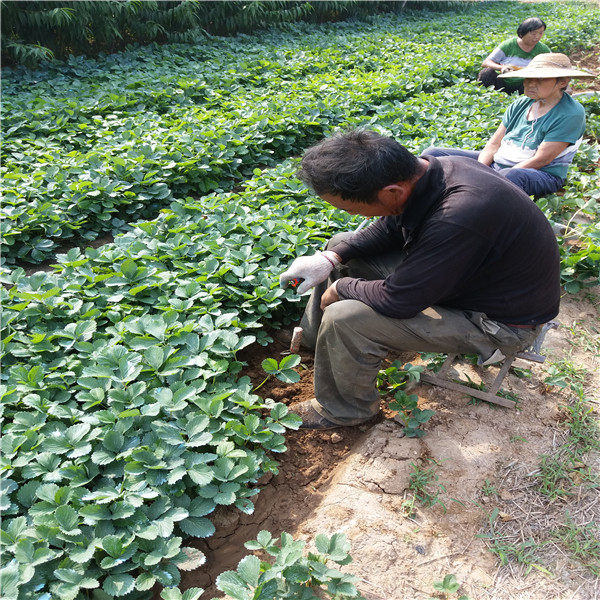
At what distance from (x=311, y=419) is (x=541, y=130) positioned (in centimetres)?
252

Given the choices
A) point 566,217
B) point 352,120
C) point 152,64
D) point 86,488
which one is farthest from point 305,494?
point 152,64

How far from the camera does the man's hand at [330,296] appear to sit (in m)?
2.26

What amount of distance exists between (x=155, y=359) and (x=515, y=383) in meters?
1.76

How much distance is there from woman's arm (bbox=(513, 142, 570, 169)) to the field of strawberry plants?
360 mm

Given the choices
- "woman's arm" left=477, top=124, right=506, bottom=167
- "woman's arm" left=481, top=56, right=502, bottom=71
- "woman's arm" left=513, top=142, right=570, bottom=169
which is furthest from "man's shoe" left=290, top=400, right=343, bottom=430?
"woman's arm" left=481, top=56, right=502, bottom=71

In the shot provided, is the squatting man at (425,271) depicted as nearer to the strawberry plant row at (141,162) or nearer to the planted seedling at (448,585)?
the planted seedling at (448,585)

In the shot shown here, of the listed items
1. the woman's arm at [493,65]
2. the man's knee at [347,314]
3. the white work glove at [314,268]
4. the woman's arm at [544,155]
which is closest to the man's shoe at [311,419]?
the man's knee at [347,314]

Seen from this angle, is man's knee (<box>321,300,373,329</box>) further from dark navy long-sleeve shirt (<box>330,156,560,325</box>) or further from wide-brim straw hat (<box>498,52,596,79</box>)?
wide-brim straw hat (<box>498,52,596,79</box>)

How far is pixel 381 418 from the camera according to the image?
2.39 metres

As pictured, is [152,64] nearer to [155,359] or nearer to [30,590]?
[155,359]

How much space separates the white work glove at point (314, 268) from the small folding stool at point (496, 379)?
69cm

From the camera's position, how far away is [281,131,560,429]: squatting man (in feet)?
6.14

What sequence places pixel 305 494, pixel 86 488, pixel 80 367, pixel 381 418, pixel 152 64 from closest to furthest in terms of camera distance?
pixel 86 488 → pixel 305 494 → pixel 80 367 → pixel 381 418 → pixel 152 64

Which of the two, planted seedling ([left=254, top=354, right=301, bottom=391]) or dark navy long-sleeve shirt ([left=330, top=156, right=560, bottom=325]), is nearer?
dark navy long-sleeve shirt ([left=330, top=156, right=560, bottom=325])
